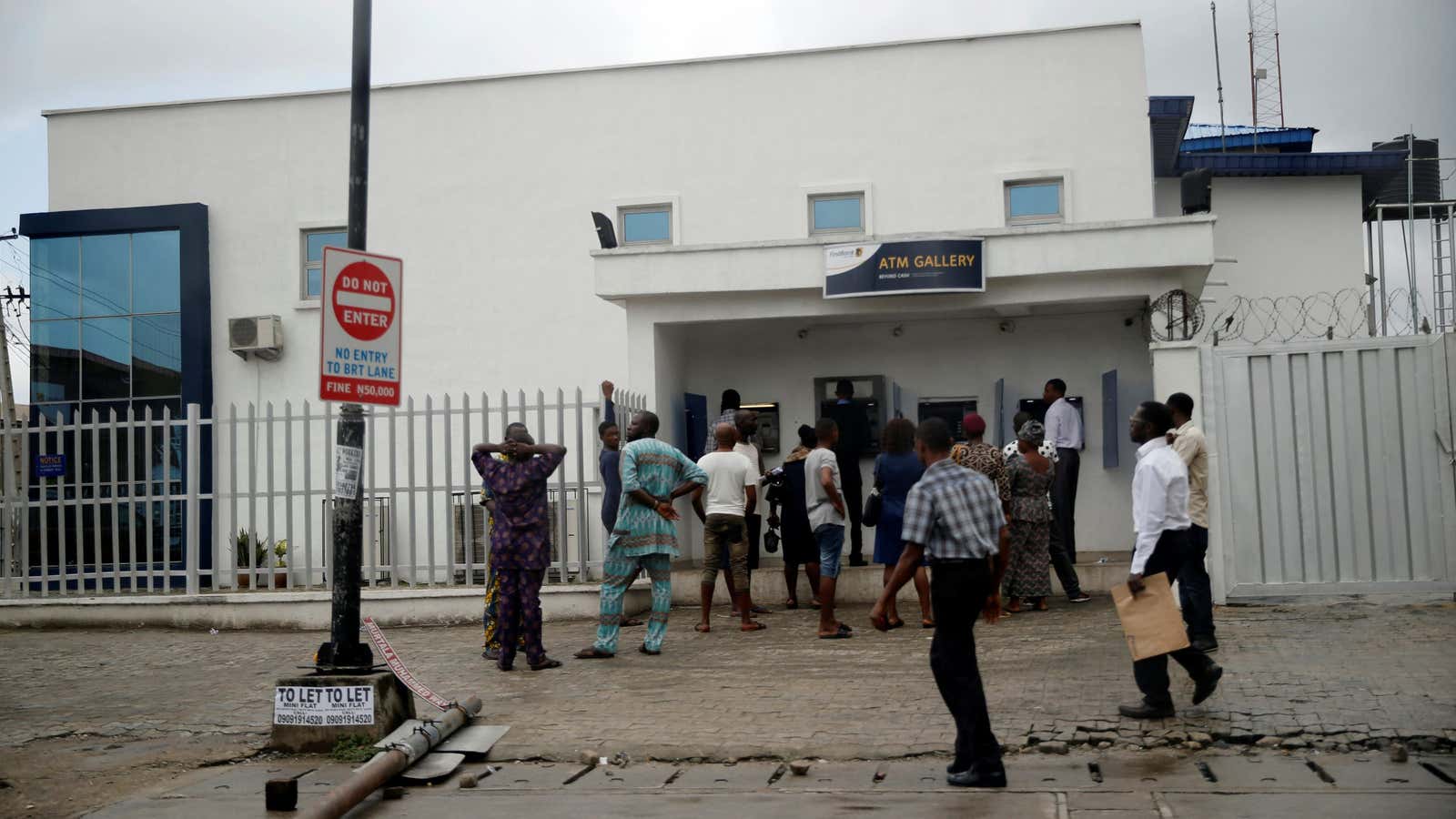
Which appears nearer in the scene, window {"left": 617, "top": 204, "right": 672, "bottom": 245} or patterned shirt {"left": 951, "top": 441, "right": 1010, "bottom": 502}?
patterned shirt {"left": 951, "top": 441, "right": 1010, "bottom": 502}

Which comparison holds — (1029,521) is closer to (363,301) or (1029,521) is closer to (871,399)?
(871,399)

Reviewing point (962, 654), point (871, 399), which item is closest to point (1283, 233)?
point (871, 399)

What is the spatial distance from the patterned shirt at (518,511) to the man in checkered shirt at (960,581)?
12.4 ft

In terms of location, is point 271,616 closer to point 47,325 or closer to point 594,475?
point 594,475

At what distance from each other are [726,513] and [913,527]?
4719 mm

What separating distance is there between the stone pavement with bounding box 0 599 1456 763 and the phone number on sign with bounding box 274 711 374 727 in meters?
0.58

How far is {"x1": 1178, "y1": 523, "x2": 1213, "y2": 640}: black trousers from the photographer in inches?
311

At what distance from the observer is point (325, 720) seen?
719 cm

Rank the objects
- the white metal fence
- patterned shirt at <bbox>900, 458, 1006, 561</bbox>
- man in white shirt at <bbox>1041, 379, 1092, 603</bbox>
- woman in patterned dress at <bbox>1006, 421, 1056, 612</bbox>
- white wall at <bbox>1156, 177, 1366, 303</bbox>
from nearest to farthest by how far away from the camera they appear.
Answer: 1. patterned shirt at <bbox>900, 458, 1006, 561</bbox>
2. woman in patterned dress at <bbox>1006, 421, 1056, 612</bbox>
3. man in white shirt at <bbox>1041, 379, 1092, 603</bbox>
4. the white metal fence
5. white wall at <bbox>1156, 177, 1366, 303</bbox>

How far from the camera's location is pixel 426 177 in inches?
699

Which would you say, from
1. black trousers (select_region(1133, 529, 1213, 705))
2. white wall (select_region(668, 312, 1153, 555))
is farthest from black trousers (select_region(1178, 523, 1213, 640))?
white wall (select_region(668, 312, 1153, 555))

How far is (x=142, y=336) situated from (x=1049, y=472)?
13.3 meters

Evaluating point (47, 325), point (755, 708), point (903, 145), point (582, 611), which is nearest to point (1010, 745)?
point (755, 708)

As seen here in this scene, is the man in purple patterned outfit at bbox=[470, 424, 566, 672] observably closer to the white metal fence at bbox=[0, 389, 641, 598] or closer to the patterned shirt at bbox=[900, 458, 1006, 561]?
the white metal fence at bbox=[0, 389, 641, 598]
